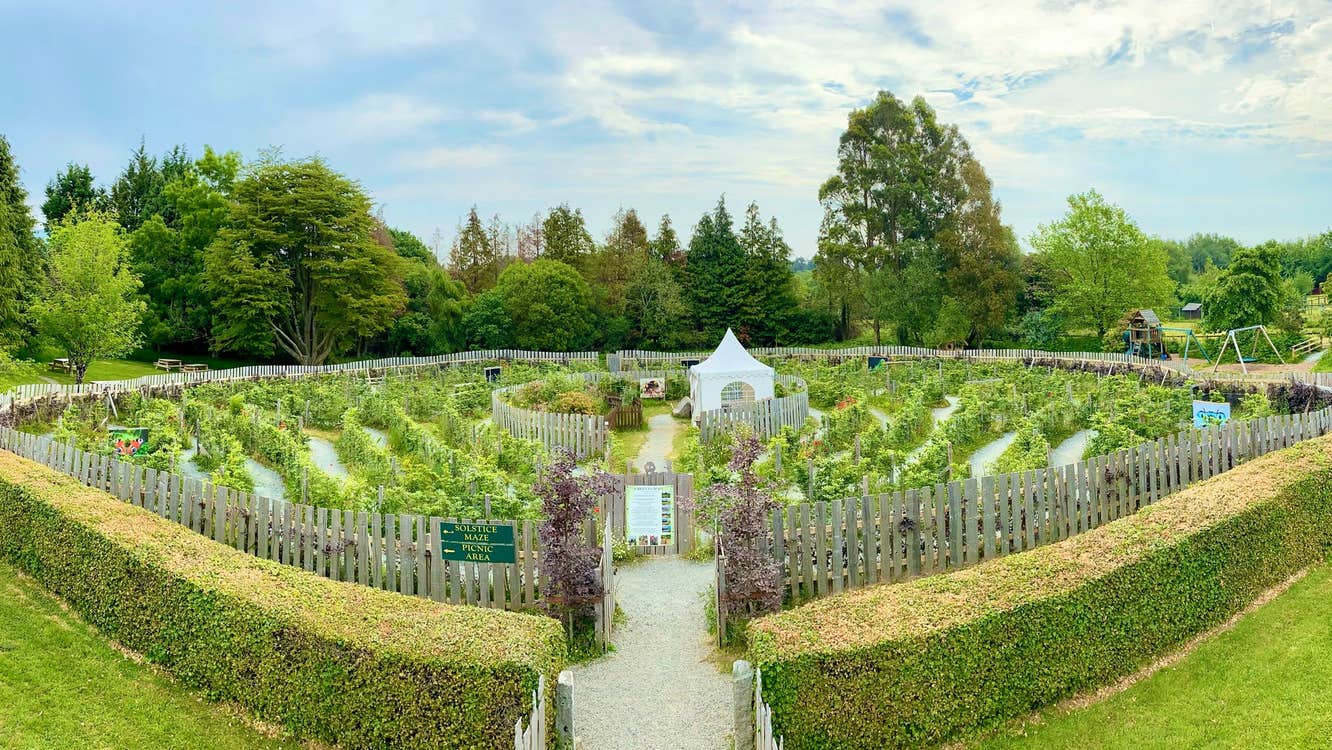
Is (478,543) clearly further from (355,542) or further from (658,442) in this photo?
(658,442)

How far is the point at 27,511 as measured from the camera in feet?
40.0

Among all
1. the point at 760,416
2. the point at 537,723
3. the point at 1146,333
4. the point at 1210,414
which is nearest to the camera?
the point at 537,723

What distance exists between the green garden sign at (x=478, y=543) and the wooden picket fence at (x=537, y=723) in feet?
9.13

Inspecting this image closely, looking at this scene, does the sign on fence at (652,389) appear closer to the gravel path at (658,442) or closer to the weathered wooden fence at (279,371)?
the gravel path at (658,442)

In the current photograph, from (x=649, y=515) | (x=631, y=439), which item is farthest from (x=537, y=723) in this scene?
(x=631, y=439)

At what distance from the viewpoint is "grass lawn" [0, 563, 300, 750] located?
8117mm

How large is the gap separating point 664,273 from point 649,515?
43709mm

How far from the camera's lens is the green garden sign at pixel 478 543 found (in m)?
9.88

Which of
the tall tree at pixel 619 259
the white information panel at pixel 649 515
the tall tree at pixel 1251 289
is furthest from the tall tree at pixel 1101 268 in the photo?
the white information panel at pixel 649 515

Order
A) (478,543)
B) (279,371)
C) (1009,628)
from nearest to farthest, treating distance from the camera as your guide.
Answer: (1009,628) < (478,543) < (279,371)

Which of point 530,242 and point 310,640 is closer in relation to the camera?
point 310,640

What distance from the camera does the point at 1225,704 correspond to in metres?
8.16

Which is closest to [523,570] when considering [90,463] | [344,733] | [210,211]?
[344,733]

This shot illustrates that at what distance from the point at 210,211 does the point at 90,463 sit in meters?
44.9
